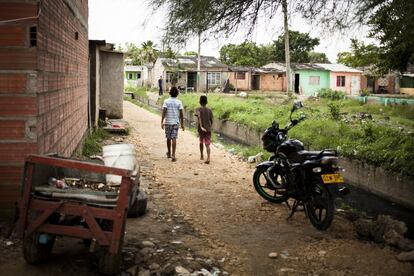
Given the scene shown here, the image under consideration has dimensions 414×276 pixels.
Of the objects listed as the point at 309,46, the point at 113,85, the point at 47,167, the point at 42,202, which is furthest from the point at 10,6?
the point at 309,46

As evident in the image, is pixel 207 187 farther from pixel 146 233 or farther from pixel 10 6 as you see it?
pixel 10 6

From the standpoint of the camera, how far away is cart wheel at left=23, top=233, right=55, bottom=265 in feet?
13.4

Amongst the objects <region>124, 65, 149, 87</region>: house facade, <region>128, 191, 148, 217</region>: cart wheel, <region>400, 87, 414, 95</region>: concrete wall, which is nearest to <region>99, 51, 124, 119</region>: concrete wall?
<region>128, 191, 148, 217</region>: cart wheel

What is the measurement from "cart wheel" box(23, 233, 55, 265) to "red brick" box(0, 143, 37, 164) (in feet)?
3.55

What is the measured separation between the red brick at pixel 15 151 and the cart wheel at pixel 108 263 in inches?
59.3

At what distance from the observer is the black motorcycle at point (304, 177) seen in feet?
19.4

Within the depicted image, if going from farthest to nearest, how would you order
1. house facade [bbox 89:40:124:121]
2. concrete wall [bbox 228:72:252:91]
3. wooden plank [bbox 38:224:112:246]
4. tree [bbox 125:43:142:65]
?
tree [bbox 125:43:142:65] → concrete wall [bbox 228:72:252:91] → house facade [bbox 89:40:124:121] → wooden plank [bbox 38:224:112:246]

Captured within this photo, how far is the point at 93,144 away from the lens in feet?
37.1

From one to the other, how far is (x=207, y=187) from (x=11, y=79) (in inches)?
179

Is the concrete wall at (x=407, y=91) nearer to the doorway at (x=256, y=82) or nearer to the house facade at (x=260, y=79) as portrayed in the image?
the house facade at (x=260, y=79)

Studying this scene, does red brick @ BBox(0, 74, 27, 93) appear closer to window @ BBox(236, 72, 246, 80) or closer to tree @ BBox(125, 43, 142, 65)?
window @ BBox(236, 72, 246, 80)

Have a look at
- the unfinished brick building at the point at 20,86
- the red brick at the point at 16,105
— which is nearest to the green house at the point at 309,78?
the unfinished brick building at the point at 20,86

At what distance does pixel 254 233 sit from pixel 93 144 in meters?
6.45

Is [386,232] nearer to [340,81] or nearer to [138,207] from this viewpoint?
[138,207]
